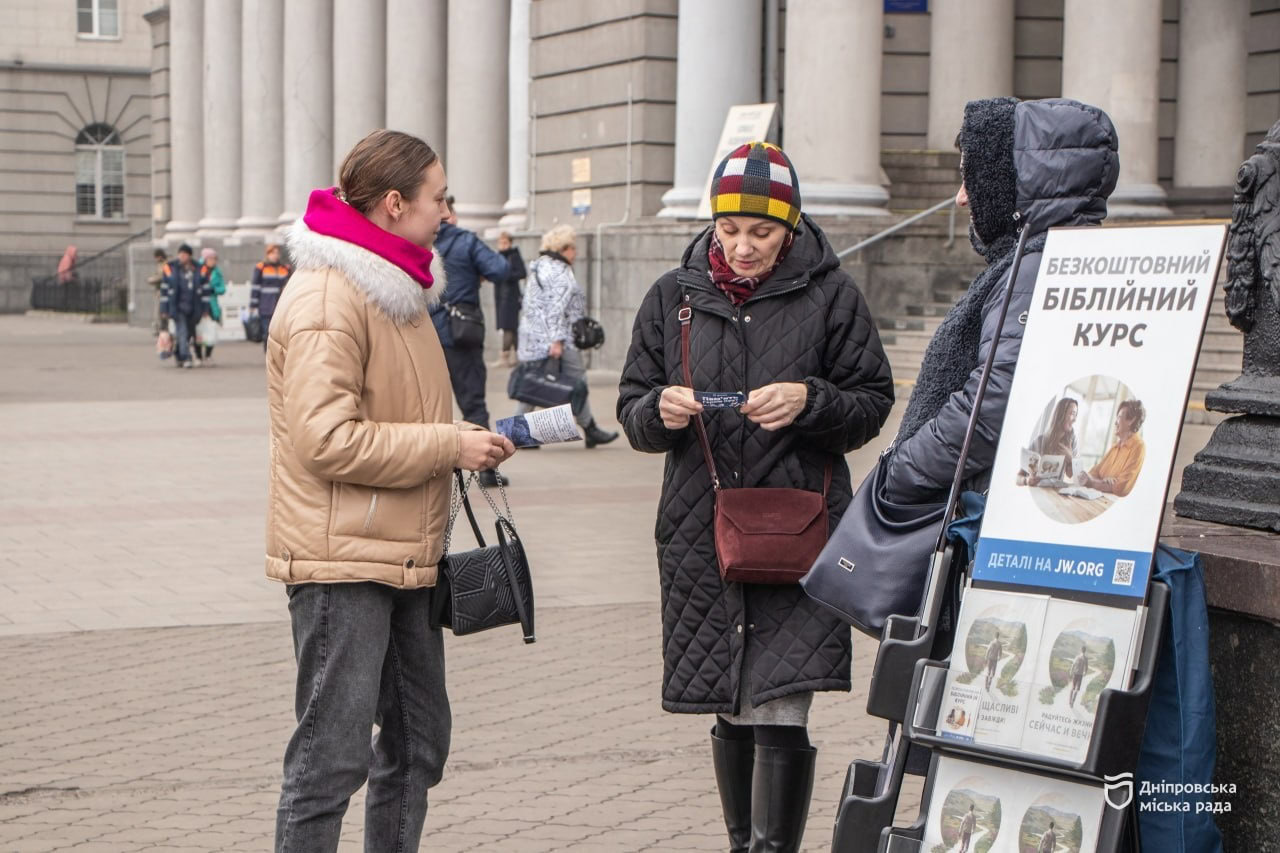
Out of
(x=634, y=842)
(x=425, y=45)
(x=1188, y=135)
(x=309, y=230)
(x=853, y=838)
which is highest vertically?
(x=425, y=45)

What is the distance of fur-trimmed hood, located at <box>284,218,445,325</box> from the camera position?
13.8 feet

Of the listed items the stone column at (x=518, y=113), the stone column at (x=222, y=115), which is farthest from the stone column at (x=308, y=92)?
the stone column at (x=518, y=113)

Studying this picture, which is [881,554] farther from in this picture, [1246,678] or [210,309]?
[210,309]

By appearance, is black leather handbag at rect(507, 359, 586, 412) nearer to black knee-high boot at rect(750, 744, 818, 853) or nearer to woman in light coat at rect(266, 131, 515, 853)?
black knee-high boot at rect(750, 744, 818, 853)

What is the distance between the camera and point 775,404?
181 inches

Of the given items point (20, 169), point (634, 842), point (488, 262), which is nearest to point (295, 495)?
point (634, 842)

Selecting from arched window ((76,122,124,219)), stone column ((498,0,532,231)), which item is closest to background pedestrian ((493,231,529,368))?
stone column ((498,0,532,231))

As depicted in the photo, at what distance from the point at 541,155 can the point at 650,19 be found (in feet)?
10.0

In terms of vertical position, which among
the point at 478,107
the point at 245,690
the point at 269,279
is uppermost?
the point at 478,107

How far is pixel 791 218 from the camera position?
15.6 feet

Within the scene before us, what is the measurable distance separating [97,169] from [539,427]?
50876 millimetres

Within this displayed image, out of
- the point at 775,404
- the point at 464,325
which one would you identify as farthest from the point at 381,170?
the point at 464,325

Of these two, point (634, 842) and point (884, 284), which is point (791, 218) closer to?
point (634, 842)

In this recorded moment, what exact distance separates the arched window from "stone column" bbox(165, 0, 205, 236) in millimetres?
12557
